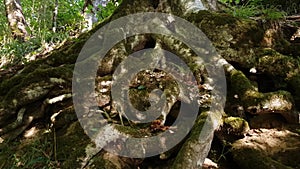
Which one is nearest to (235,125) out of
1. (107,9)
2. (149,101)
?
(149,101)

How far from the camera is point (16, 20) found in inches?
350

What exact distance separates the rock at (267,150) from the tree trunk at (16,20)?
7.59 metres

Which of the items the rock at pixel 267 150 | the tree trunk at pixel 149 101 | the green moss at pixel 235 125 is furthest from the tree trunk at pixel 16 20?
the rock at pixel 267 150

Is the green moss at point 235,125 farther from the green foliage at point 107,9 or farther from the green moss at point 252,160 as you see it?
the green foliage at point 107,9

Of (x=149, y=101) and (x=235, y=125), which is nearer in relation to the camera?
(x=235, y=125)

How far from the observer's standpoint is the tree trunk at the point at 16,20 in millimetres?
8462

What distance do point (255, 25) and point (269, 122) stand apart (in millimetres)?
1454

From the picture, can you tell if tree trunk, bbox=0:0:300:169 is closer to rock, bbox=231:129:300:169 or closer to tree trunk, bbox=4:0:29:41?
rock, bbox=231:129:300:169

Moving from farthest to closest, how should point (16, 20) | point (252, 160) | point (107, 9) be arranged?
1. point (16, 20)
2. point (107, 9)
3. point (252, 160)

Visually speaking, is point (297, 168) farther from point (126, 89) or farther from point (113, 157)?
point (126, 89)

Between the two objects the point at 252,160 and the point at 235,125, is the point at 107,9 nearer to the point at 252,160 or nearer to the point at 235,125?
the point at 235,125

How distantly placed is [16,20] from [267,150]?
8.61 metres

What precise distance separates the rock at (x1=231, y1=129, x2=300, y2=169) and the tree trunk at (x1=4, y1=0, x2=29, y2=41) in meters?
7.59

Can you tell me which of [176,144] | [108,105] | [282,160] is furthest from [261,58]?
[108,105]
